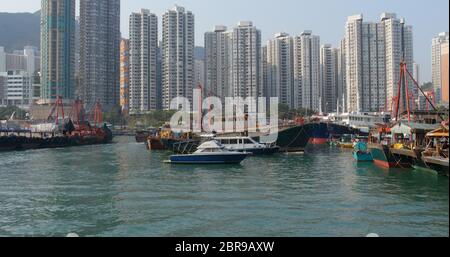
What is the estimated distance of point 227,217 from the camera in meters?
11.6

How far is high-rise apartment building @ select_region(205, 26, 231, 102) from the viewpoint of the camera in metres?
92.1

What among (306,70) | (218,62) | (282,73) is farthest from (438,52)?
(282,73)

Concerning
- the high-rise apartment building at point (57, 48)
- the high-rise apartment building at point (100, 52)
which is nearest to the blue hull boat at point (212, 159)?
the high-rise apartment building at point (57, 48)

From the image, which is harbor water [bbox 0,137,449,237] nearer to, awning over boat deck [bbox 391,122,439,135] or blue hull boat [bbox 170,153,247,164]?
awning over boat deck [bbox 391,122,439,135]

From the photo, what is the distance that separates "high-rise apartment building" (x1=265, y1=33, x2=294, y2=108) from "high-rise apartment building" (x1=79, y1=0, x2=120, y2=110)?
42.9m

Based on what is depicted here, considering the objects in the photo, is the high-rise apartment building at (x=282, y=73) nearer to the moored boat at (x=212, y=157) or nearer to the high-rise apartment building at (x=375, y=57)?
the high-rise apartment building at (x=375, y=57)

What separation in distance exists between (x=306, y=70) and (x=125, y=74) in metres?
45.4

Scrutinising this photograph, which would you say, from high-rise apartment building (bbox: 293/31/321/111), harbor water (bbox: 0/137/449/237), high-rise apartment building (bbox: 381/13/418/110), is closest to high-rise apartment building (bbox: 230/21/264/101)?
high-rise apartment building (bbox: 293/31/321/111)

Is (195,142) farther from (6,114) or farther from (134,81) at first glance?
(6,114)

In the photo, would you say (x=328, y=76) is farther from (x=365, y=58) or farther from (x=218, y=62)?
(x=218, y=62)

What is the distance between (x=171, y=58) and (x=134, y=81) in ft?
51.3

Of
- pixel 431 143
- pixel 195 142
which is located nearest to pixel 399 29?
pixel 195 142

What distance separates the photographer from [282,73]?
9444cm

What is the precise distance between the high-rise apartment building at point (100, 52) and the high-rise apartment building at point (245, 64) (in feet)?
123
